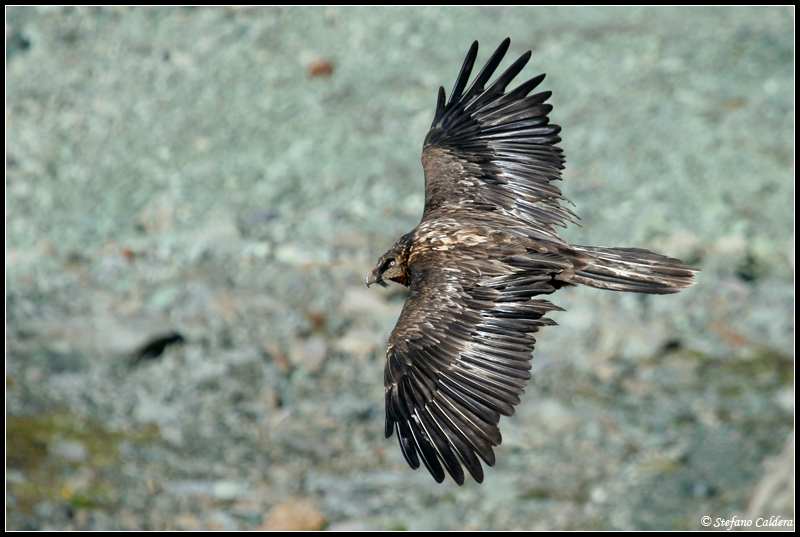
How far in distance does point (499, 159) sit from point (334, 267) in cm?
577

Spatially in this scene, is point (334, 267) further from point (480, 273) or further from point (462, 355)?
point (462, 355)

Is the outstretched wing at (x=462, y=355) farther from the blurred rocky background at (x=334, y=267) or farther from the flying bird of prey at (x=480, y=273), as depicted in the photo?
the blurred rocky background at (x=334, y=267)

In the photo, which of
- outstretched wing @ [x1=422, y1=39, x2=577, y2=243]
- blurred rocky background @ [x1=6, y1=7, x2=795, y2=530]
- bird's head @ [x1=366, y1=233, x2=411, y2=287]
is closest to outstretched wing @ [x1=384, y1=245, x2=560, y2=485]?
bird's head @ [x1=366, y1=233, x2=411, y2=287]

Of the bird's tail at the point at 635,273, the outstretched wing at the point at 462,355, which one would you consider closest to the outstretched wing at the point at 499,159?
the bird's tail at the point at 635,273

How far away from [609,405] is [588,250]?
5291 millimetres

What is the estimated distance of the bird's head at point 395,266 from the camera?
261 inches

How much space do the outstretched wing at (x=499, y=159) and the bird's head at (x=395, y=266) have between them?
1.41ft

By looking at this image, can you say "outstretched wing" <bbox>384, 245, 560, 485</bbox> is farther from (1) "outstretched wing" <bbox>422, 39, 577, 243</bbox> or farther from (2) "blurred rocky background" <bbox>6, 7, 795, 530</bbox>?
(2) "blurred rocky background" <bbox>6, 7, 795, 530</bbox>

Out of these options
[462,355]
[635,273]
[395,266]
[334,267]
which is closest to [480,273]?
[462,355]

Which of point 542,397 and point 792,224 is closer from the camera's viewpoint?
point 542,397

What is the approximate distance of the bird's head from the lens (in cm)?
662

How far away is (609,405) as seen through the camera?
11.1m

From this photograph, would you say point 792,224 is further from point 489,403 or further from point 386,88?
point 489,403

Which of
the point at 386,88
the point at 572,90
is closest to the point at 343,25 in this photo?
the point at 386,88
